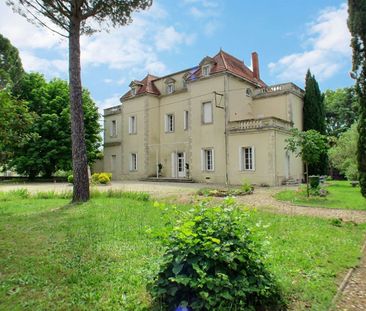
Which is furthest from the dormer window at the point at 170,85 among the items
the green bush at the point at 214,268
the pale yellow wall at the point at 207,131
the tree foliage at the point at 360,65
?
the green bush at the point at 214,268

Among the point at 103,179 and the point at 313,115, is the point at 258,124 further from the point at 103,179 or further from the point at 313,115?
the point at 103,179

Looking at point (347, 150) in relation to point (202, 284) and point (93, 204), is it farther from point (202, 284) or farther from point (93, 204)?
point (202, 284)

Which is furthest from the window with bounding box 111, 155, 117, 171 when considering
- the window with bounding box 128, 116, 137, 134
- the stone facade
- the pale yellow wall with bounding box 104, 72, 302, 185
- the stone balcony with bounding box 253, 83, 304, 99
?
the stone balcony with bounding box 253, 83, 304, 99

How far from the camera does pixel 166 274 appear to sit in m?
3.01

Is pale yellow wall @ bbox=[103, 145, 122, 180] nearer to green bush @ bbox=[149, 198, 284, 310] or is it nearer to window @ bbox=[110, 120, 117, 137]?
window @ bbox=[110, 120, 117, 137]

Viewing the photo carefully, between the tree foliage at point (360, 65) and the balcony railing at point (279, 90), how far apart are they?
1117 cm

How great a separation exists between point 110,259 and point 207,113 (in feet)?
62.1

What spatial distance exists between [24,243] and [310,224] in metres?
6.16

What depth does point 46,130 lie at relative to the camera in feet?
83.1

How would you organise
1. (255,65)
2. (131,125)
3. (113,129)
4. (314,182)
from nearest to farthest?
1. (314,182)
2. (255,65)
3. (131,125)
4. (113,129)

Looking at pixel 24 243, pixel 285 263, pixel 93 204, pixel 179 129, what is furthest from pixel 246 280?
pixel 179 129

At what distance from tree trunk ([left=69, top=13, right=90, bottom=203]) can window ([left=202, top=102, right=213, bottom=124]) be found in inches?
503

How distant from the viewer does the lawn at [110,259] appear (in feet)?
11.2

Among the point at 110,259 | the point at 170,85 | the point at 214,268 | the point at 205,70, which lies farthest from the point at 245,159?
the point at 214,268
